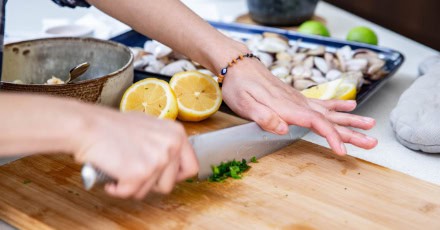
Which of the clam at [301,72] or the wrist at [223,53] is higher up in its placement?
the wrist at [223,53]

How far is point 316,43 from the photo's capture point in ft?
5.79

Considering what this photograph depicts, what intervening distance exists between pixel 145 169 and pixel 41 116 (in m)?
0.15

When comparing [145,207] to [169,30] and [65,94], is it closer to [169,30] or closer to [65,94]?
[65,94]

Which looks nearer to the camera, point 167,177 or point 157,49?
point 167,177

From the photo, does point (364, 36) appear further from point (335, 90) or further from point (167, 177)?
point (167, 177)

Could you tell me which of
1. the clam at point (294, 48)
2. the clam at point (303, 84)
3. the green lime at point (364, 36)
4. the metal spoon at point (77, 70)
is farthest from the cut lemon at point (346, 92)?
the metal spoon at point (77, 70)

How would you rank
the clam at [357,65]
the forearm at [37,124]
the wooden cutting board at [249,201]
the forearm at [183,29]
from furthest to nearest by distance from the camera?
1. the clam at [357,65]
2. the forearm at [183,29]
3. the wooden cutting board at [249,201]
4. the forearm at [37,124]

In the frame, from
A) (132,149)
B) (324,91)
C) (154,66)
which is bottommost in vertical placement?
(154,66)

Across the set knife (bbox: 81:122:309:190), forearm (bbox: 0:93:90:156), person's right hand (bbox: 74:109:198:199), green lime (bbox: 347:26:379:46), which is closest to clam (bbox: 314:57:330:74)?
green lime (bbox: 347:26:379:46)

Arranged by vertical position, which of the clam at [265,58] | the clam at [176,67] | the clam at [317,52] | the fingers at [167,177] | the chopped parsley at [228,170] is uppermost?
the fingers at [167,177]

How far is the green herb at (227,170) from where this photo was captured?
1.09 meters

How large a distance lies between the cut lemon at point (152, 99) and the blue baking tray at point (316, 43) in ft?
0.59

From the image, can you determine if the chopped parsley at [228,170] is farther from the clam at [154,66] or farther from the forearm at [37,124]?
the clam at [154,66]

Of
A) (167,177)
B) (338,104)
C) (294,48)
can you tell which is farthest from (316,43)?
(167,177)
